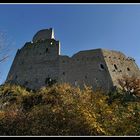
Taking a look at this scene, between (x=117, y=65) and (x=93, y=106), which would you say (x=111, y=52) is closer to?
(x=117, y=65)

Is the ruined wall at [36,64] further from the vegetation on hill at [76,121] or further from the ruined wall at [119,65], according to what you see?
the vegetation on hill at [76,121]

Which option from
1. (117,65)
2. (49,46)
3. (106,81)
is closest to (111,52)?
(117,65)

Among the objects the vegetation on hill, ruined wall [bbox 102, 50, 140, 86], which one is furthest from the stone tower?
the vegetation on hill

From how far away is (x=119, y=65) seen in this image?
130 feet

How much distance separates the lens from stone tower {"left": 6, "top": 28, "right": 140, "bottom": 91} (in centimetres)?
3691

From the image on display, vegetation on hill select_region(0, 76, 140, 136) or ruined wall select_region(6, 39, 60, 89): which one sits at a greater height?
ruined wall select_region(6, 39, 60, 89)

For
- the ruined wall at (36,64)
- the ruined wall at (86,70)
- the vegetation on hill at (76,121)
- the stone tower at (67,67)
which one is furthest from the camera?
the ruined wall at (36,64)

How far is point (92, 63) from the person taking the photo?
38.2m

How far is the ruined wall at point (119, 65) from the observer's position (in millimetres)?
38156

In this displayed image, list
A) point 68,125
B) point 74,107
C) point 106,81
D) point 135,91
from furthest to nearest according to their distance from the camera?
point 106,81
point 135,91
point 74,107
point 68,125

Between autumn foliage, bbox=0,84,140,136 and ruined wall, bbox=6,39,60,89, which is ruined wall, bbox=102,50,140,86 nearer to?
ruined wall, bbox=6,39,60,89

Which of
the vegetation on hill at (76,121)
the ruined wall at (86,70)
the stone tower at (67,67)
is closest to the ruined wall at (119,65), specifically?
the stone tower at (67,67)

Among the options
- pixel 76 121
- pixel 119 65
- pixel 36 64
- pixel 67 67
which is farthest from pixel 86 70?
pixel 76 121

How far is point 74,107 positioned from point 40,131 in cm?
158
